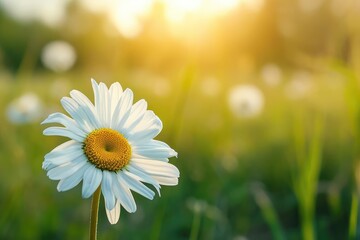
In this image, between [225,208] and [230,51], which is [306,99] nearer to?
[225,208]

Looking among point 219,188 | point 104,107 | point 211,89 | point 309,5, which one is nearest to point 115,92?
point 104,107

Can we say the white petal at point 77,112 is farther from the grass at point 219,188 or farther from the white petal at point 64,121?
the grass at point 219,188

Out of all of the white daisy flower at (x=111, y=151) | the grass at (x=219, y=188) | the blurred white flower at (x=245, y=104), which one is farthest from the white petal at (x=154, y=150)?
the blurred white flower at (x=245, y=104)

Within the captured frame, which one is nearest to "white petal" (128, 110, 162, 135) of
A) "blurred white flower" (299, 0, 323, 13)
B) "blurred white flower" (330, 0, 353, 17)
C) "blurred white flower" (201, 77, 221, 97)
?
"blurred white flower" (330, 0, 353, 17)

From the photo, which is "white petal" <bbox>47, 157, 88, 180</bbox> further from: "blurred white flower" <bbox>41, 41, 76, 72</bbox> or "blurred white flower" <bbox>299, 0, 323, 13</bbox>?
"blurred white flower" <bbox>299, 0, 323, 13</bbox>

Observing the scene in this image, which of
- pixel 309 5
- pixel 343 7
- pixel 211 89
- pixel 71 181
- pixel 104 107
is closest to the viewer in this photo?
pixel 71 181

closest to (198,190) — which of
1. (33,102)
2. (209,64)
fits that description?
(33,102)

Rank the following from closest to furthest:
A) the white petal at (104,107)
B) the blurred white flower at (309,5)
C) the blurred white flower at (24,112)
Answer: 1. the white petal at (104,107)
2. the blurred white flower at (24,112)
3. the blurred white flower at (309,5)

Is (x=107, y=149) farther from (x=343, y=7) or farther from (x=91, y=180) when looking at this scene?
(x=343, y=7)
